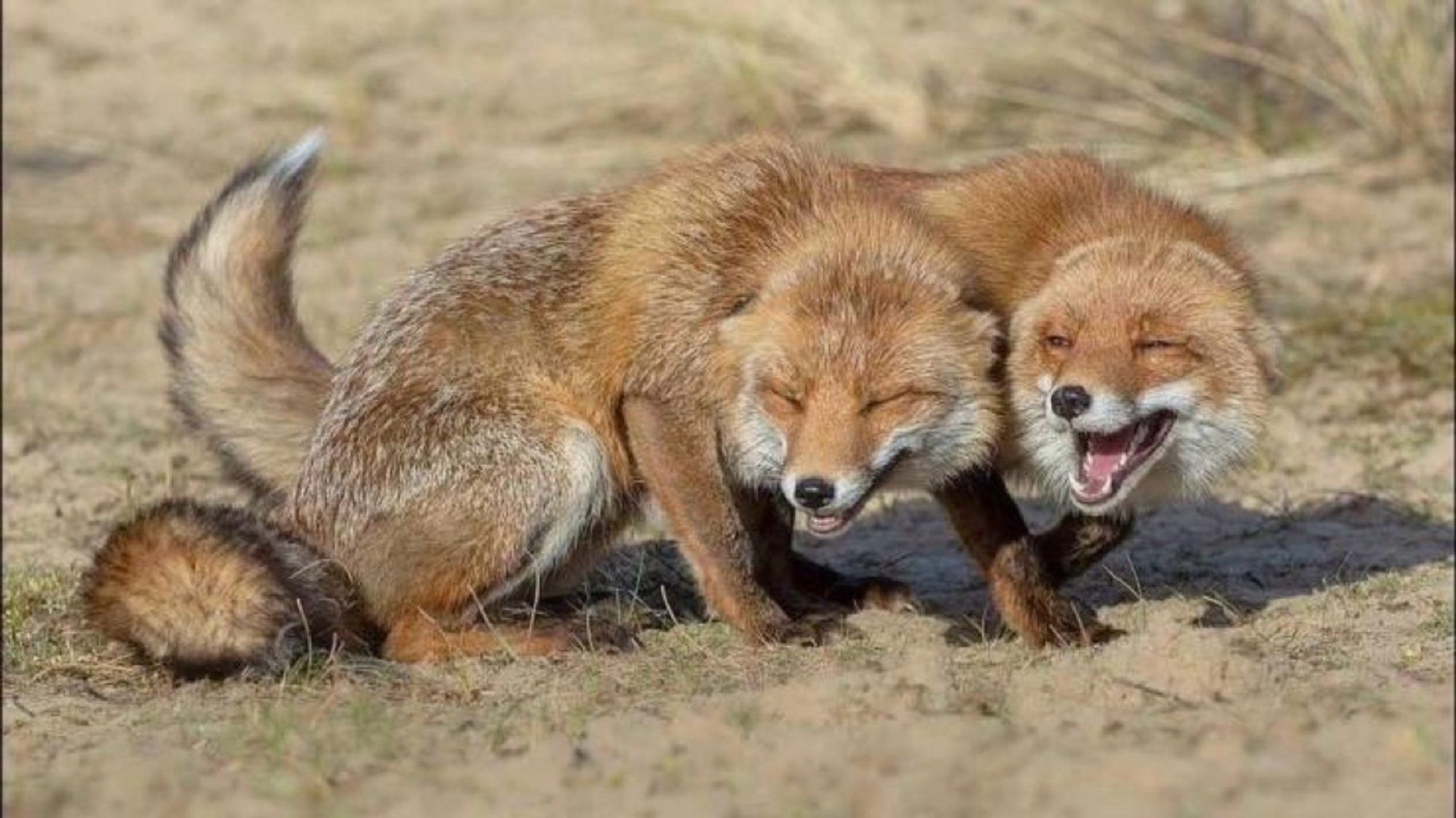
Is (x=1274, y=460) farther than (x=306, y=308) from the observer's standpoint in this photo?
No

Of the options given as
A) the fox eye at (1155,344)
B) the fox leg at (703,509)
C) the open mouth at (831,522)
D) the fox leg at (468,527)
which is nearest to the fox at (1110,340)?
the fox eye at (1155,344)

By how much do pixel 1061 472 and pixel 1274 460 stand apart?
9.91ft

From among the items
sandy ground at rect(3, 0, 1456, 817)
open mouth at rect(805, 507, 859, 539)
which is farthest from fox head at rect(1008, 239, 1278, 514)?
→ open mouth at rect(805, 507, 859, 539)

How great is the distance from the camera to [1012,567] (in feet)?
22.8

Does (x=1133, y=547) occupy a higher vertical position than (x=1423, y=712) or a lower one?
lower

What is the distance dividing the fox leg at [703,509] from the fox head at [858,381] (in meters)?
0.11

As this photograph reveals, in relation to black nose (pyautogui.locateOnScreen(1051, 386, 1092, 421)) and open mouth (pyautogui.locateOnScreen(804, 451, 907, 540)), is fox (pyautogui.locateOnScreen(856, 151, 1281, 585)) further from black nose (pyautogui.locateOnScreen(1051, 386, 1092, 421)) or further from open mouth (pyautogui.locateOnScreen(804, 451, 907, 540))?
open mouth (pyautogui.locateOnScreen(804, 451, 907, 540))

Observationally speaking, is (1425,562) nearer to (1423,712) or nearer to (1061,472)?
(1061,472)

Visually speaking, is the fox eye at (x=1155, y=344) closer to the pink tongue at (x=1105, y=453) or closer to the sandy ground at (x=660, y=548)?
the pink tongue at (x=1105, y=453)

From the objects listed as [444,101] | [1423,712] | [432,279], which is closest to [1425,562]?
[1423,712]

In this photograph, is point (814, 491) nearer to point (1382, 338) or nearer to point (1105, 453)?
point (1105, 453)

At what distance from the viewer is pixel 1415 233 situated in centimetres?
1180

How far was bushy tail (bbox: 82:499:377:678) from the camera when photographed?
6.38m

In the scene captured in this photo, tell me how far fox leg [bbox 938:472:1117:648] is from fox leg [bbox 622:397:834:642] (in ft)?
1.97
